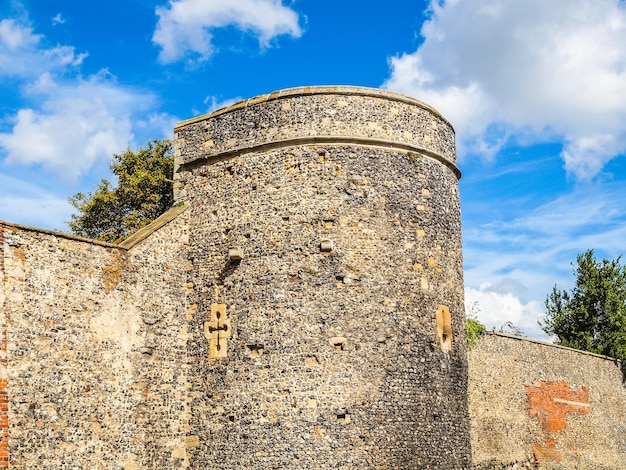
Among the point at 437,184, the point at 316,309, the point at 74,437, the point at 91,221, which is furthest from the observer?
the point at 91,221

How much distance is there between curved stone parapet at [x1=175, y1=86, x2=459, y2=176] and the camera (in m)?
15.4

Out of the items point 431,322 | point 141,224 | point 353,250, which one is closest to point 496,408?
point 431,322

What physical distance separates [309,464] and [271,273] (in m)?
3.48

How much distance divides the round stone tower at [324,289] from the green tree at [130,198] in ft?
17.2

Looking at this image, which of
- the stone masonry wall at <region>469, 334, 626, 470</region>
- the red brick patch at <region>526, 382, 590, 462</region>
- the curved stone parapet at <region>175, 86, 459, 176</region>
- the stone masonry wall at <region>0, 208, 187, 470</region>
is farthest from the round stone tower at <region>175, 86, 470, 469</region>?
the red brick patch at <region>526, 382, 590, 462</region>

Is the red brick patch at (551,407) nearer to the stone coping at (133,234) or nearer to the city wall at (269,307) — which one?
the city wall at (269,307)

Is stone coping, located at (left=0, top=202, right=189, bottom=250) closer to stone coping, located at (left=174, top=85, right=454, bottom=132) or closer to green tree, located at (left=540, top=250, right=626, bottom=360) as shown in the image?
stone coping, located at (left=174, top=85, right=454, bottom=132)

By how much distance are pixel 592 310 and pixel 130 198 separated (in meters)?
18.8

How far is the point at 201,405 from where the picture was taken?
14.8 metres

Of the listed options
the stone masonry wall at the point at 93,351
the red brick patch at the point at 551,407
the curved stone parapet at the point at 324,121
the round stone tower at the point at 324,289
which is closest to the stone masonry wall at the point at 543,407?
the red brick patch at the point at 551,407

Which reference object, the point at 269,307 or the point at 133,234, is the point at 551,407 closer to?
the point at 269,307

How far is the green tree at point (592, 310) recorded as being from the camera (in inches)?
1176

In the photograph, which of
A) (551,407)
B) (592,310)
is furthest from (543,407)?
(592,310)

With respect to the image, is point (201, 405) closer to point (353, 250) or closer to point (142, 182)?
point (353, 250)
